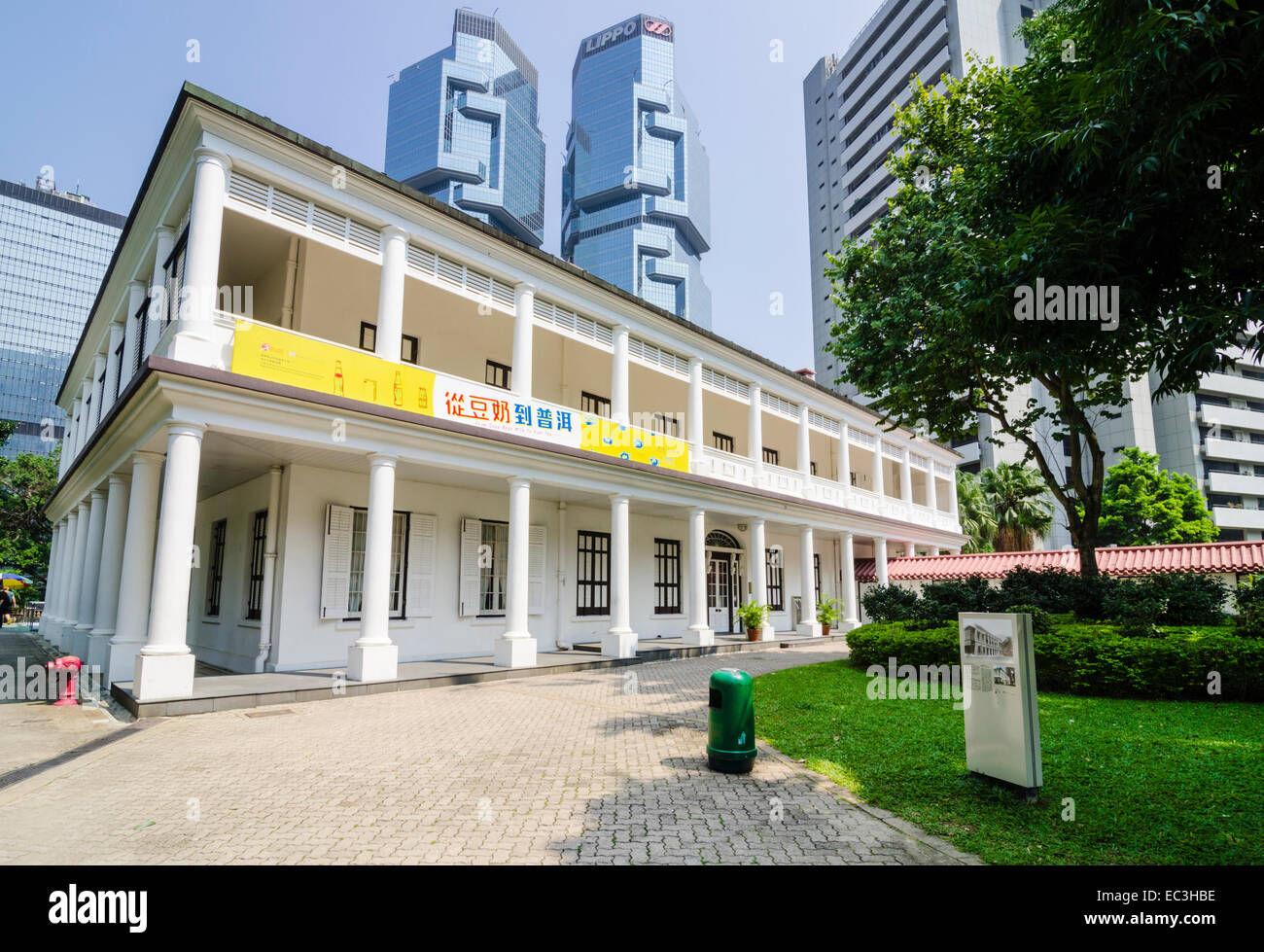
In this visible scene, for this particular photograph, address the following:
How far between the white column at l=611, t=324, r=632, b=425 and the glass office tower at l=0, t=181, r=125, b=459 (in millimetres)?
105616

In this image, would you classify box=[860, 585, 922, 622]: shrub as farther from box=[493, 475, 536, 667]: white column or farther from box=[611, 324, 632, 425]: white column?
box=[493, 475, 536, 667]: white column

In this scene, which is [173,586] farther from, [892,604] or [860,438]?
[860,438]

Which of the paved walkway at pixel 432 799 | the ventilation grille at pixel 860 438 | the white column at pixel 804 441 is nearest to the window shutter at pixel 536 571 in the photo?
the paved walkway at pixel 432 799

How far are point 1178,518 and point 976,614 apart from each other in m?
52.1

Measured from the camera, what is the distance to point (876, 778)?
19.0 feet

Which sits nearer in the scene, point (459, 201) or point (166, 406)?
point (166, 406)

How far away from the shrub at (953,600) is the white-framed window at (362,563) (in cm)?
986

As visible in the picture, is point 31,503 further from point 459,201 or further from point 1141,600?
point 459,201

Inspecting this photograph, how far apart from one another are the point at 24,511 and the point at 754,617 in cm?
3990

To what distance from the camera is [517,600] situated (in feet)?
41.5

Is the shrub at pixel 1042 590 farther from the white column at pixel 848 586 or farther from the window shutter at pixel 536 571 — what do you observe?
the window shutter at pixel 536 571

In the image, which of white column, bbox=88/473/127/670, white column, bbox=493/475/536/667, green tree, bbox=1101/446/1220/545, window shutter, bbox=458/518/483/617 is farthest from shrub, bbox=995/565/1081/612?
green tree, bbox=1101/446/1220/545
